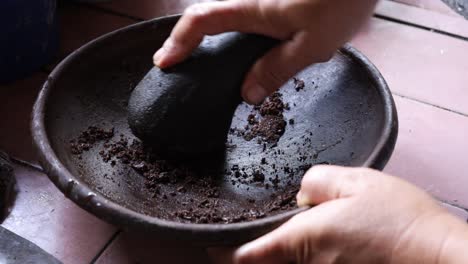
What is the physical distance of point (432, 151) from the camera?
1.12 meters

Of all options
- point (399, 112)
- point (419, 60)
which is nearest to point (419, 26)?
point (419, 60)

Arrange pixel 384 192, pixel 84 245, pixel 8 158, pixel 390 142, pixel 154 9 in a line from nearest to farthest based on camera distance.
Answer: pixel 384 192, pixel 390 142, pixel 84 245, pixel 8 158, pixel 154 9

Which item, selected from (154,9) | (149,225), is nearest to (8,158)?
(149,225)

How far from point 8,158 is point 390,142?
1.99 ft

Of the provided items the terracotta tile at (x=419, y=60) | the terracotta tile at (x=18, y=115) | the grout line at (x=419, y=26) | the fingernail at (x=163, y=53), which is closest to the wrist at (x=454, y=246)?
the fingernail at (x=163, y=53)

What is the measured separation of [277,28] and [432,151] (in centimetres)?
42

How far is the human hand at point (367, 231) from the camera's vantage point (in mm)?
681

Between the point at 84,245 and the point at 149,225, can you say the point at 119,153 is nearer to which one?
the point at 84,245

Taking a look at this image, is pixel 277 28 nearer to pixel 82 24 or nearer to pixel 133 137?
pixel 133 137

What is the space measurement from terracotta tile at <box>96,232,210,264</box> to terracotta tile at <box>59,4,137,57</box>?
1.84ft

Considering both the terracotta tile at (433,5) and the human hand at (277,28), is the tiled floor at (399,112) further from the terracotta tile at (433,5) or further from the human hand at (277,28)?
the human hand at (277,28)

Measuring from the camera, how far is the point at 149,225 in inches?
28.7

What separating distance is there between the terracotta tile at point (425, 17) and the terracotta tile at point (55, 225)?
86 cm

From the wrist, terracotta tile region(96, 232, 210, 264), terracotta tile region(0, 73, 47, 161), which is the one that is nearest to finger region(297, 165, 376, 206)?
the wrist
